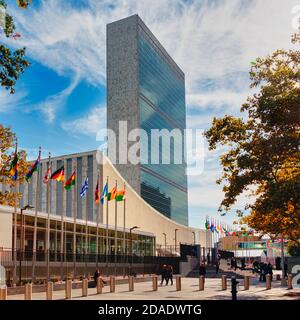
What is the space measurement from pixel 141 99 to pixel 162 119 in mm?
17931

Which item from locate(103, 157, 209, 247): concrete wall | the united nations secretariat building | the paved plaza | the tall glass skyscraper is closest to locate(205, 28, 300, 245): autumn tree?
the paved plaza

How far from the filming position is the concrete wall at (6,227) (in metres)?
39.6

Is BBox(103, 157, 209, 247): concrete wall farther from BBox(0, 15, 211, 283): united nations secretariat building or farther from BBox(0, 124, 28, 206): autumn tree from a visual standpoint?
BBox(0, 124, 28, 206): autumn tree

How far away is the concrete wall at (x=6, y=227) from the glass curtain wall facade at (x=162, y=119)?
92596mm

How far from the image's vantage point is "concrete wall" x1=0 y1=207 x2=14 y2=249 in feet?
130

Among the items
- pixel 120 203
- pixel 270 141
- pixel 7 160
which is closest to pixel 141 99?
pixel 120 203

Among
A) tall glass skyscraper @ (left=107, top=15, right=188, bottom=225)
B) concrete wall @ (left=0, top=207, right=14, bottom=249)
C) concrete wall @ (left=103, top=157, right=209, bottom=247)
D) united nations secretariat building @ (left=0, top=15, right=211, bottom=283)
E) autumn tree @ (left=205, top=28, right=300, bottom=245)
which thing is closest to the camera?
autumn tree @ (left=205, top=28, right=300, bottom=245)

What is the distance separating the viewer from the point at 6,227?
40.1m

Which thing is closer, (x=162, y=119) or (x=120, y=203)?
(x=120, y=203)

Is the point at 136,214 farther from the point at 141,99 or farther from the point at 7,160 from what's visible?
the point at 141,99

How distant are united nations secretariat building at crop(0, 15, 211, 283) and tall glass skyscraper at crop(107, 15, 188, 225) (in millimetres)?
292

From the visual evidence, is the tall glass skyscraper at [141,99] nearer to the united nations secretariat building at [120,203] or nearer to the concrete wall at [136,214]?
the united nations secretariat building at [120,203]

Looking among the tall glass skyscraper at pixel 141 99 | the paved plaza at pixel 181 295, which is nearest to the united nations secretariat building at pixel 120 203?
the tall glass skyscraper at pixel 141 99
